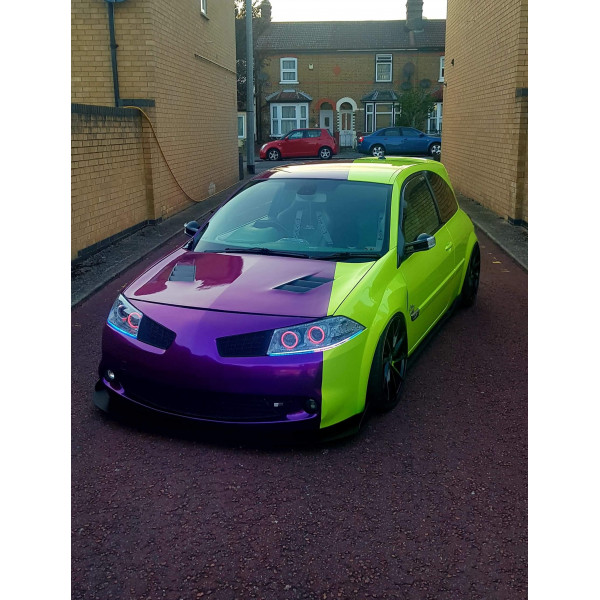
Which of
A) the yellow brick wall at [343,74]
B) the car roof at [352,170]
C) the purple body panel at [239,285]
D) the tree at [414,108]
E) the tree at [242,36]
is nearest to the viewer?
the purple body panel at [239,285]

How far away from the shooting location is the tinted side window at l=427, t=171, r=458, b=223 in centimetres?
625

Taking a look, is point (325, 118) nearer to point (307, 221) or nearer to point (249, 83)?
point (249, 83)

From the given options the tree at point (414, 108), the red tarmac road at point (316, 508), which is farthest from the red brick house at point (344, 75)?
the red tarmac road at point (316, 508)

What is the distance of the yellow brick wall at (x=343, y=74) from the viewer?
4709 cm

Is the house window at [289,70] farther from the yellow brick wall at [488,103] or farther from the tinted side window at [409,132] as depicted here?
the yellow brick wall at [488,103]

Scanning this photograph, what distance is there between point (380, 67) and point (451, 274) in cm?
4421

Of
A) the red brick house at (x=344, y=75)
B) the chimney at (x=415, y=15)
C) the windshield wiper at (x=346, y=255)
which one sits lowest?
the windshield wiper at (x=346, y=255)

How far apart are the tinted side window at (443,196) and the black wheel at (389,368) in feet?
5.91

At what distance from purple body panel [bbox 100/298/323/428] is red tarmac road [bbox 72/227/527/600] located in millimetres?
251

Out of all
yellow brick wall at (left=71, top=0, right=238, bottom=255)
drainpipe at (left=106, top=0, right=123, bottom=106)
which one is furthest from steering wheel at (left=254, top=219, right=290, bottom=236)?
drainpipe at (left=106, top=0, right=123, bottom=106)

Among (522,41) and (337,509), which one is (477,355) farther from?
(522,41)

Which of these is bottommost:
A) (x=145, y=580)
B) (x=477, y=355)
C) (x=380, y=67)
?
(x=145, y=580)

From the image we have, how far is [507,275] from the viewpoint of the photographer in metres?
8.66

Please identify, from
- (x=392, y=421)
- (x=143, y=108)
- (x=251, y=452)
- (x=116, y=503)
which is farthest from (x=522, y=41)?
(x=116, y=503)
